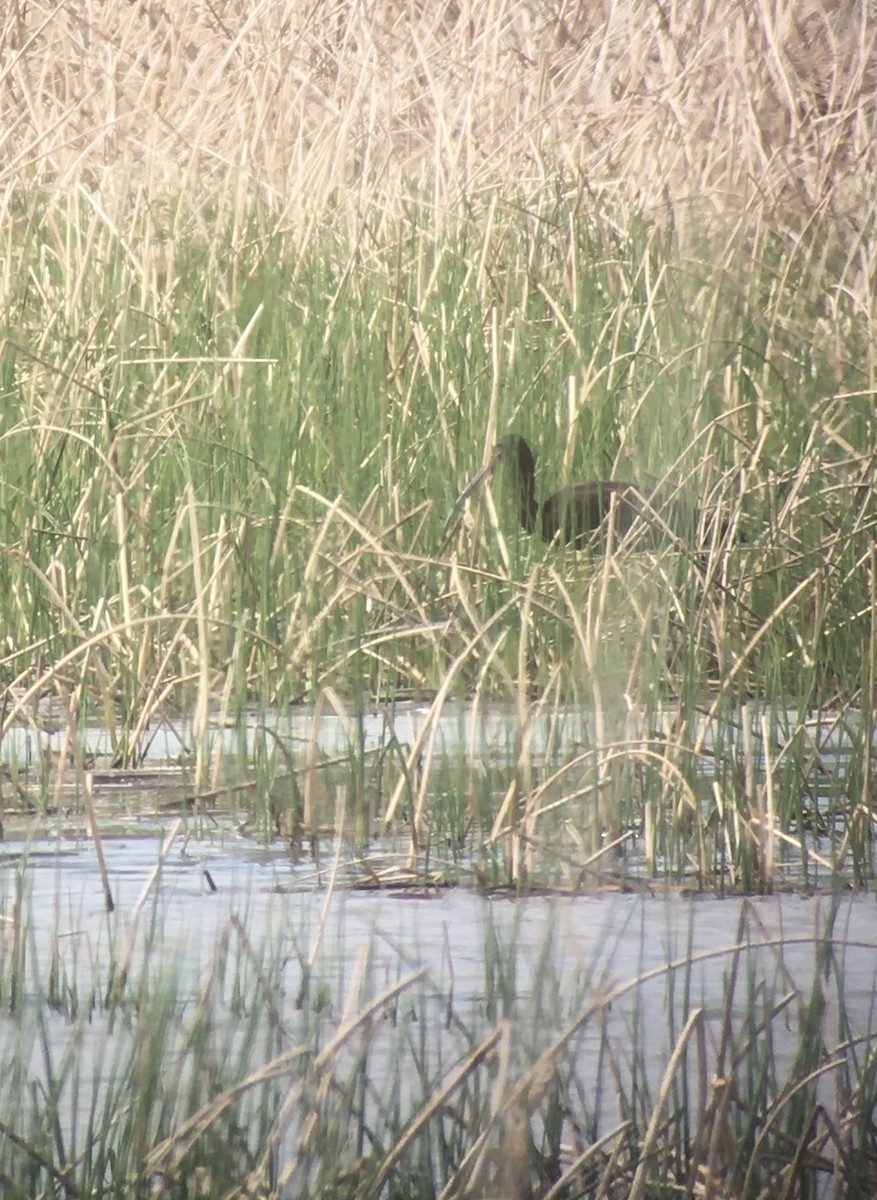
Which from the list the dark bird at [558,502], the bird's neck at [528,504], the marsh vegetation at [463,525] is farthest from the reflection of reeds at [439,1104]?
the bird's neck at [528,504]

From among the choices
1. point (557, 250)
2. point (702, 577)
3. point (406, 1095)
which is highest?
point (557, 250)

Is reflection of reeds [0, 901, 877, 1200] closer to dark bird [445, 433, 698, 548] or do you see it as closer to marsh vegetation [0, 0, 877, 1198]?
marsh vegetation [0, 0, 877, 1198]

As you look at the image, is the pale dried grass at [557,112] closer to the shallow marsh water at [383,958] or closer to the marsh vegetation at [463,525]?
the marsh vegetation at [463,525]

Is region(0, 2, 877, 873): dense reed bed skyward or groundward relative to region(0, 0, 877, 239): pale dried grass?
groundward

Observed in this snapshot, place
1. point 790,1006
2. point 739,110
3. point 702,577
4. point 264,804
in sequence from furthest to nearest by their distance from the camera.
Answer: point 739,110 → point 702,577 → point 264,804 → point 790,1006

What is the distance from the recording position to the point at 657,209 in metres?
6.26

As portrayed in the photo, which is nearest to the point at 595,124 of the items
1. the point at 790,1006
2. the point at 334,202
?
the point at 334,202

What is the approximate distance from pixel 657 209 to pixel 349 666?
251 centimetres

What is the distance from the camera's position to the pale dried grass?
6148mm

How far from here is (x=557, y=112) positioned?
653cm

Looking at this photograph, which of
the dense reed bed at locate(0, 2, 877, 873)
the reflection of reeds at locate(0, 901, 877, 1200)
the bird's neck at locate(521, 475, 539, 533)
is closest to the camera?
the reflection of reeds at locate(0, 901, 877, 1200)

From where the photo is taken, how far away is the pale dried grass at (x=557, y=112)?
6.15 meters

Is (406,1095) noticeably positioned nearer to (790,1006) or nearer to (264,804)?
(790,1006)

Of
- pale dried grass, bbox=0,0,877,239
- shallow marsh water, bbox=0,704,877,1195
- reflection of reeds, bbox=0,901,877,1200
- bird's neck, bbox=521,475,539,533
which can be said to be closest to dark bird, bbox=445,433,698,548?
bird's neck, bbox=521,475,539,533
